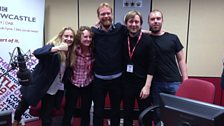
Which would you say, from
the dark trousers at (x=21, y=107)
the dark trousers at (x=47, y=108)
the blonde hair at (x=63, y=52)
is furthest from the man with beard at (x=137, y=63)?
the dark trousers at (x=21, y=107)

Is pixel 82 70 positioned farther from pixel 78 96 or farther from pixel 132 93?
pixel 132 93

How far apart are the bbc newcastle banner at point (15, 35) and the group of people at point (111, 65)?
637 mm

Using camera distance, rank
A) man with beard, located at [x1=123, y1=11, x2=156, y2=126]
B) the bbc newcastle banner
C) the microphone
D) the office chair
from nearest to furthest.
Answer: the microphone < the office chair < man with beard, located at [x1=123, y1=11, x2=156, y2=126] < the bbc newcastle banner

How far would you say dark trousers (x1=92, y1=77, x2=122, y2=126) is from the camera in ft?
9.61

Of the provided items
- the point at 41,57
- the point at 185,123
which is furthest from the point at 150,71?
the point at 185,123

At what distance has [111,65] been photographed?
2832mm

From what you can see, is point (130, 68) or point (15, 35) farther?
point (15, 35)

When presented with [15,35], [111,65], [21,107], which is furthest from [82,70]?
[15,35]

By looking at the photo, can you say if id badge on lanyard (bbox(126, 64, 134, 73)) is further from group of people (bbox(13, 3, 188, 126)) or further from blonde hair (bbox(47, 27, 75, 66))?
blonde hair (bbox(47, 27, 75, 66))

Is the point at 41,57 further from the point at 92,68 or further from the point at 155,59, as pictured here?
the point at 155,59

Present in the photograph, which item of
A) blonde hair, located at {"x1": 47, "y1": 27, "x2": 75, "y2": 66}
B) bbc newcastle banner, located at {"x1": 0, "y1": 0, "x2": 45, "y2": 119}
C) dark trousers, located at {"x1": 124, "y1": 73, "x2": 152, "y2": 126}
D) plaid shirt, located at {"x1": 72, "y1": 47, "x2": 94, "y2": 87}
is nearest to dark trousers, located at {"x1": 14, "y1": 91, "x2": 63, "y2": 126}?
plaid shirt, located at {"x1": 72, "y1": 47, "x2": 94, "y2": 87}

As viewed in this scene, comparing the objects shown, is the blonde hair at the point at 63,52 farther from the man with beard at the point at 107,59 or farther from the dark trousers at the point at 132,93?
the dark trousers at the point at 132,93

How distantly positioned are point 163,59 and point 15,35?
2.08m

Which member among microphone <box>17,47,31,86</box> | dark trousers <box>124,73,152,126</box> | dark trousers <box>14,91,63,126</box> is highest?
microphone <box>17,47,31,86</box>
